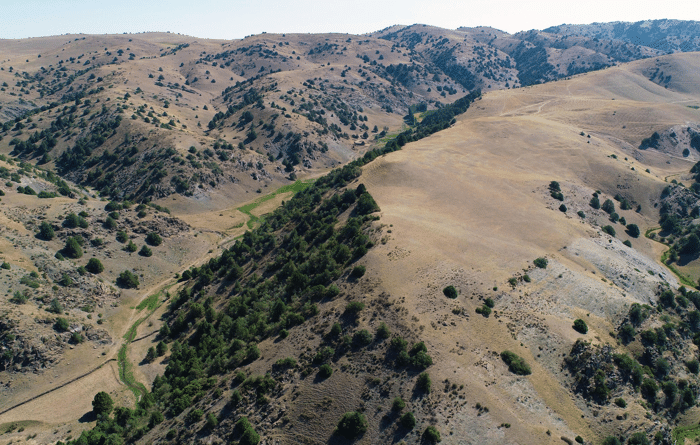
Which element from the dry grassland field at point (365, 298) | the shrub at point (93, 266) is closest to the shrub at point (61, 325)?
the dry grassland field at point (365, 298)

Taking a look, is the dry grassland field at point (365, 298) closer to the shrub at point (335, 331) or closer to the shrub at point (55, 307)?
the shrub at point (55, 307)

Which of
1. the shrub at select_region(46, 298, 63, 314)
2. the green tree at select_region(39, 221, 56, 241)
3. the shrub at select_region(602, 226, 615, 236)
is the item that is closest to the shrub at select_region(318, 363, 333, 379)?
the shrub at select_region(46, 298, 63, 314)

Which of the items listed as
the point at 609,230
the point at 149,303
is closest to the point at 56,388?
the point at 149,303

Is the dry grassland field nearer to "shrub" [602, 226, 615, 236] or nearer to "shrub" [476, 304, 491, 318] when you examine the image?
"shrub" [476, 304, 491, 318]

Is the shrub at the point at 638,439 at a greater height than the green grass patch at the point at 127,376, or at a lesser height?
greater

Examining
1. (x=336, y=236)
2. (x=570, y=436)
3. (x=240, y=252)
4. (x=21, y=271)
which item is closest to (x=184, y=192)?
(x=240, y=252)

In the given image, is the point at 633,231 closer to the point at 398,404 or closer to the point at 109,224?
the point at 398,404

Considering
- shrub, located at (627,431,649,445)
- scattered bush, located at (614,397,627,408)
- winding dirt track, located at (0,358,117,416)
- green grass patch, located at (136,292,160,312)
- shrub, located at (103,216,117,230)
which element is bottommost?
winding dirt track, located at (0,358,117,416)
